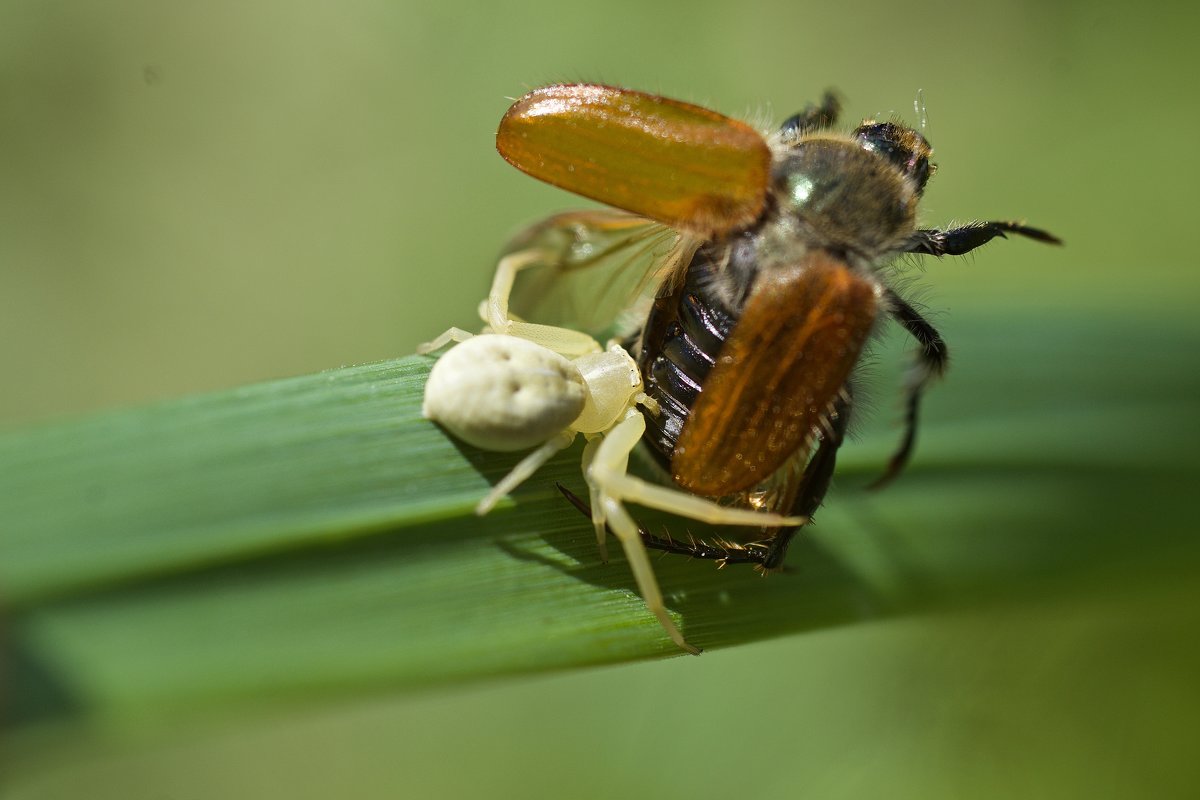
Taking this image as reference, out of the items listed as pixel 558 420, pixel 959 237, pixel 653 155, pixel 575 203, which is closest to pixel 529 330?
pixel 558 420

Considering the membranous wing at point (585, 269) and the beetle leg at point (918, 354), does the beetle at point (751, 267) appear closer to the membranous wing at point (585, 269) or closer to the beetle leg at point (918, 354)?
the beetle leg at point (918, 354)

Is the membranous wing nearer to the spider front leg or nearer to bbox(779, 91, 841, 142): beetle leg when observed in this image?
the spider front leg

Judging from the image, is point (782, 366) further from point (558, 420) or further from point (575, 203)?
point (575, 203)

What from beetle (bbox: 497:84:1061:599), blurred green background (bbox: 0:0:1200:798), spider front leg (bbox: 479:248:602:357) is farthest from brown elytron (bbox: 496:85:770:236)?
blurred green background (bbox: 0:0:1200:798)

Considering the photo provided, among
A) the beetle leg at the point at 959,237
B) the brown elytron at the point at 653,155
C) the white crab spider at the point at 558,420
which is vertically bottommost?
the white crab spider at the point at 558,420

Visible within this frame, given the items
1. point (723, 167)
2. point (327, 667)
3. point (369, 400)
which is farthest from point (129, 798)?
point (723, 167)

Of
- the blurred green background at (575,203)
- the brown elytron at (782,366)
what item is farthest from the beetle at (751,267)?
the blurred green background at (575,203)
